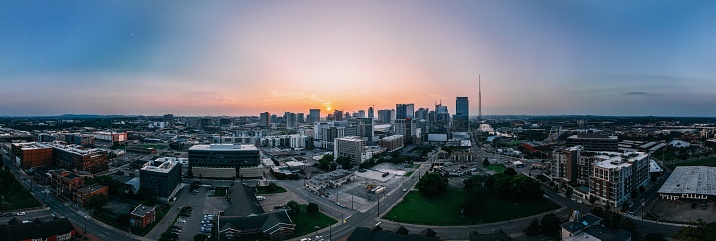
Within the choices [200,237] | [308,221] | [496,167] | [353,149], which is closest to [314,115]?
[353,149]

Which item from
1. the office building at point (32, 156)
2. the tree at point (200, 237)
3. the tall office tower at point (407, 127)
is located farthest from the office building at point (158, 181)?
the tall office tower at point (407, 127)

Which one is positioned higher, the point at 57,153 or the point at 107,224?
the point at 57,153

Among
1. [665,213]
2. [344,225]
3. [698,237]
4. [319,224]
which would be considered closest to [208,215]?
[319,224]

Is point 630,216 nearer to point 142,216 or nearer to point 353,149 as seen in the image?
point 142,216

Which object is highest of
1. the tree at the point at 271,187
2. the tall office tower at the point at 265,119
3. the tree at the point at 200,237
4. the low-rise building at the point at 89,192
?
the tall office tower at the point at 265,119

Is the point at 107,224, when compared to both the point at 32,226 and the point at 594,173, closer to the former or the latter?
the point at 32,226

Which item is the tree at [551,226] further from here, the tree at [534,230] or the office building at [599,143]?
the office building at [599,143]

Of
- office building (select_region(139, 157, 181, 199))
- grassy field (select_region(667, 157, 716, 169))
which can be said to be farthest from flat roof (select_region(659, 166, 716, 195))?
office building (select_region(139, 157, 181, 199))
